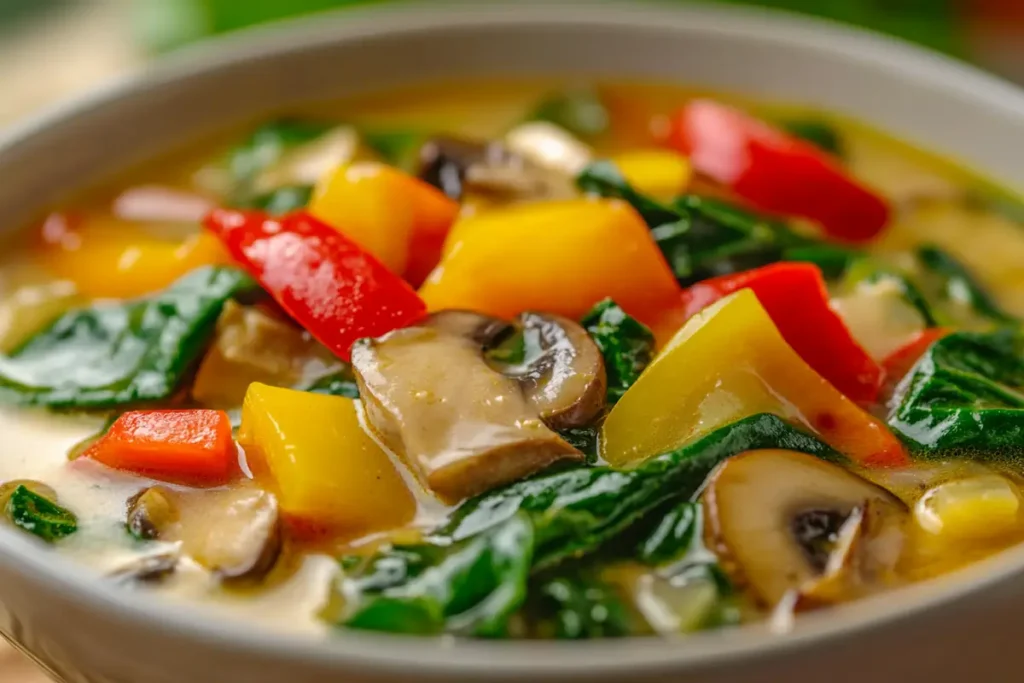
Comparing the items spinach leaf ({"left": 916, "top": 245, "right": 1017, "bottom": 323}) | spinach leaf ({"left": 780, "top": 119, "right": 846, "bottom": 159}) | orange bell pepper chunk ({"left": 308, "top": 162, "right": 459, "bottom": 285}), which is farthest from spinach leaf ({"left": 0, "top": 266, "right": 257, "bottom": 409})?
spinach leaf ({"left": 780, "top": 119, "right": 846, "bottom": 159})

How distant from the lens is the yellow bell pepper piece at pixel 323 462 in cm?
189

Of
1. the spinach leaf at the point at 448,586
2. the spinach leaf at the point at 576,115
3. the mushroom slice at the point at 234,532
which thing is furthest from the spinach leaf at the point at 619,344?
the spinach leaf at the point at 576,115

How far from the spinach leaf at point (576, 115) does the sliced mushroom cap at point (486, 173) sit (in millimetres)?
575

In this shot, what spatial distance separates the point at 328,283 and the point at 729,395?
802 mm

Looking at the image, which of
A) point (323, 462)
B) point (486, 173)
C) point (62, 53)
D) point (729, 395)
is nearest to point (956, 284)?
point (729, 395)

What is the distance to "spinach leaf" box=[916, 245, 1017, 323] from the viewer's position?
271 centimetres

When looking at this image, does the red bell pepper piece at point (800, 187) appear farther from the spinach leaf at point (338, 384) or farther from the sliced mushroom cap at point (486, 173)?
the spinach leaf at point (338, 384)

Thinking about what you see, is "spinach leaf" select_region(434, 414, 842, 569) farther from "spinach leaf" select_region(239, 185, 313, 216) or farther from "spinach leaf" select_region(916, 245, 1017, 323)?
"spinach leaf" select_region(239, 185, 313, 216)

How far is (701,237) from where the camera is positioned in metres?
2.65

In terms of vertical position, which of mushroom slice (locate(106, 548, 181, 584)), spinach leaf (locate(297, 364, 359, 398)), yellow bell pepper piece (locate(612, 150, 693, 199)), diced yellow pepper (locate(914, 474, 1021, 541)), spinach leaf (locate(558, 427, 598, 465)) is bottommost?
diced yellow pepper (locate(914, 474, 1021, 541))

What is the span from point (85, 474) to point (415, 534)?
66 cm

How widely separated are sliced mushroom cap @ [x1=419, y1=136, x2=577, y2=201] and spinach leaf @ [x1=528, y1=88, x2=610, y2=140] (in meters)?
0.58

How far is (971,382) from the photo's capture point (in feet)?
7.25

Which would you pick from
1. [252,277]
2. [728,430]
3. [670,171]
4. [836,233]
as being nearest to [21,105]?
[252,277]
